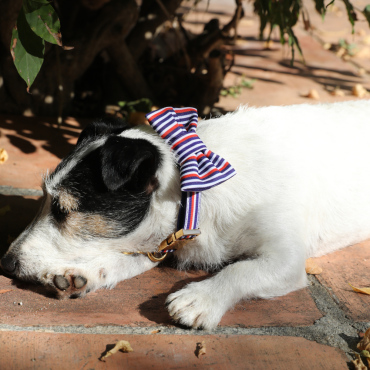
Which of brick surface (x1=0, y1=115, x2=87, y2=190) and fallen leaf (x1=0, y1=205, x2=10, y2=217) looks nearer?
fallen leaf (x1=0, y1=205, x2=10, y2=217)

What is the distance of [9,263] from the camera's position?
2193mm

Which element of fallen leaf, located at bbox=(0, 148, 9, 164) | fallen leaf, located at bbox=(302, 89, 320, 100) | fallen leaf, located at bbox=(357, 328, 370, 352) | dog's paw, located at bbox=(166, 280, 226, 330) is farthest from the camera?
fallen leaf, located at bbox=(302, 89, 320, 100)

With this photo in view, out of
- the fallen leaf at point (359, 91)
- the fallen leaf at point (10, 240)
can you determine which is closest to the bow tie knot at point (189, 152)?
the fallen leaf at point (10, 240)

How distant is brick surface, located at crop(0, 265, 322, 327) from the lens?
1928mm

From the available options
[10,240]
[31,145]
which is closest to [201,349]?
[10,240]

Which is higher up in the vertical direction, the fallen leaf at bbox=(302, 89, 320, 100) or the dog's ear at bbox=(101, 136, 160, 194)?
the dog's ear at bbox=(101, 136, 160, 194)

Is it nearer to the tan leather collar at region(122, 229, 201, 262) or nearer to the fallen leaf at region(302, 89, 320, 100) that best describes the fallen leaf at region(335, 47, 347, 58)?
the fallen leaf at region(302, 89, 320, 100)

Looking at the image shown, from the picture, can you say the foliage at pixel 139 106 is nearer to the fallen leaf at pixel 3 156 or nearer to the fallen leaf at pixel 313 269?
the fallen leaf at pixel 3 156

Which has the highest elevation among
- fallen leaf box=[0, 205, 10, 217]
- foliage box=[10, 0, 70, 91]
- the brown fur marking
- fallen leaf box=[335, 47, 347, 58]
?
foliage box=[10, 0, 70, 91]

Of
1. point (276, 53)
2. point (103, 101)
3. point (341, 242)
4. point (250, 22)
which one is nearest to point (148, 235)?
point (341, 242)

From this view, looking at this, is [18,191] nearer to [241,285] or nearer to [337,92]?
[241,285]

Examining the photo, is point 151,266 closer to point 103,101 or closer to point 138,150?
point 138,150

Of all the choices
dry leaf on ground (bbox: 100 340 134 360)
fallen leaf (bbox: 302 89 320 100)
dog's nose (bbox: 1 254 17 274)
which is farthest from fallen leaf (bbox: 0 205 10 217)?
fallen leaf (bbox: 302 89 320 100)

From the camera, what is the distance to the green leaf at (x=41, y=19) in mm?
1958
